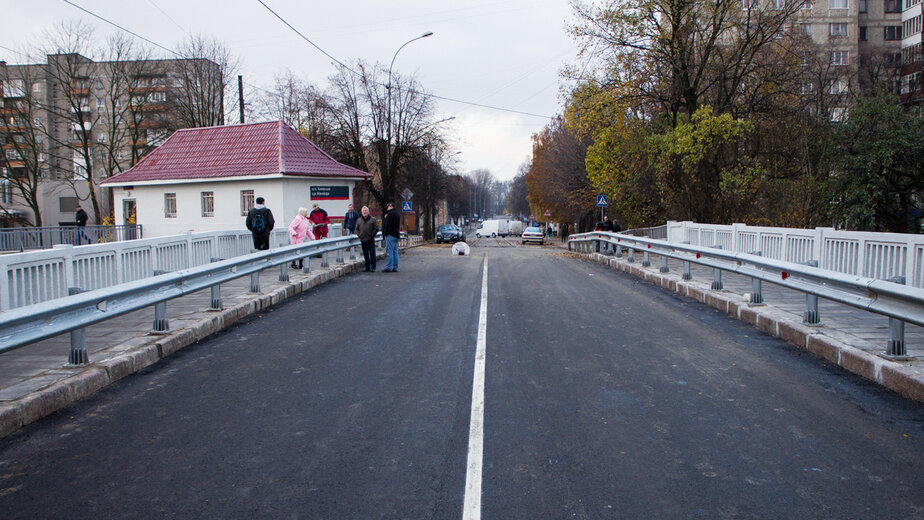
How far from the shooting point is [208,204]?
1016 inches

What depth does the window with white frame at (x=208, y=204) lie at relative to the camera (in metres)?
25.6

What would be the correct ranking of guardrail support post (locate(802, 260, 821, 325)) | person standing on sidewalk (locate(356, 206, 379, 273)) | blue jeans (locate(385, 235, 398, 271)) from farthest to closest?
blue jeans (locate(385, 235, 398, 271)) → person standing on sidewalk (locate(356, 206, 379, 273)) → guardrail support post (locate(802, 260, 821, 325))

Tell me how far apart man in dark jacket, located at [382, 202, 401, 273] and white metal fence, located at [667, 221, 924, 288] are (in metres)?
7.95

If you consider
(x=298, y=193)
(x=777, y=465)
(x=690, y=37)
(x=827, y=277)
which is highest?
(x=690, y=37)

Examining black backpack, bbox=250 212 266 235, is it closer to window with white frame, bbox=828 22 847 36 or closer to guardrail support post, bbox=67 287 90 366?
guardrail support post, bbox=67 287 90 366

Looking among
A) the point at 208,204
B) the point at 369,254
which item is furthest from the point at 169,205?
the point at 369,254

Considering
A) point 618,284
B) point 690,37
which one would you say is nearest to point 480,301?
point 618,284

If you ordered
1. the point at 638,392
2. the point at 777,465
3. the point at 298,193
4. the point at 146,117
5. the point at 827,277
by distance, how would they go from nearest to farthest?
the point at 777,465, the point at 638,392, the point at 827,277, the point at 298,193, the point at 146,117

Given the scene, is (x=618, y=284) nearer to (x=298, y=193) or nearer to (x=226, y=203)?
(x=298, y=193)

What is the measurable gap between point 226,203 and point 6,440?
2165cm

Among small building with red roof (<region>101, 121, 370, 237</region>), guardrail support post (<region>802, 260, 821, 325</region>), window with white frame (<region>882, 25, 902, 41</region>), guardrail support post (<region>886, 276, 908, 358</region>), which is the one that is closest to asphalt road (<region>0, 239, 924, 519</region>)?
guardrail support post (<region>886, 276, 908, 358</region>)

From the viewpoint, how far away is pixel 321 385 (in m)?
5.97

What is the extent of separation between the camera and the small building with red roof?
24094 mm

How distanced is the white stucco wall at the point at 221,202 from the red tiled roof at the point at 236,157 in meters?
0.40
